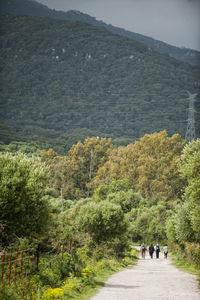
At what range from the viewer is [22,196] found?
2122 centimetres

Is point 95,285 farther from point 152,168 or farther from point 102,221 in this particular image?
point 152,168

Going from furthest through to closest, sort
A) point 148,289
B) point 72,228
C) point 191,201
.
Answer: point 72,228
point 191,201
point 148,289

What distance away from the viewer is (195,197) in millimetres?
26812

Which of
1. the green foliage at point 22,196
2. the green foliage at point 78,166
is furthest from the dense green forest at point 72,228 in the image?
the green foliage at point 78,166

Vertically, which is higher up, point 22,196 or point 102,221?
point 22,196

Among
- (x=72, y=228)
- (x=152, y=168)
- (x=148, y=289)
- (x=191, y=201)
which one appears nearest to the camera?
(x=148, y=289)

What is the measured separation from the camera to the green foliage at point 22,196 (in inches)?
789

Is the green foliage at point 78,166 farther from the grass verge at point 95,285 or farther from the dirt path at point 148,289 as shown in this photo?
the dirt path at point 148,289

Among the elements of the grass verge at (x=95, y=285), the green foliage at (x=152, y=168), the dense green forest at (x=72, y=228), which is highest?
the green foliage at (x=152, y=168)

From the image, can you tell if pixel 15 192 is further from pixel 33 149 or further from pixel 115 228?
pixel 33 149

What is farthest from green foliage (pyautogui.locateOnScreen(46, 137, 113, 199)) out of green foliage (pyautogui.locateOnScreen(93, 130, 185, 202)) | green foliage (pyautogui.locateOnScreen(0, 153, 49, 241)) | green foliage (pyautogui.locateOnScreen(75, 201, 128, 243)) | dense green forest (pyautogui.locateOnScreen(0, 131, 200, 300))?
green foliage (pyautogui.locateOnScreen(0, 153, 49, 241))

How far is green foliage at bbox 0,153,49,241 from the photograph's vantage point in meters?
20.0

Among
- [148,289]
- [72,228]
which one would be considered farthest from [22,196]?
[72,228]

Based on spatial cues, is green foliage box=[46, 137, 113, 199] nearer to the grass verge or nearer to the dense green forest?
the dense green forest
